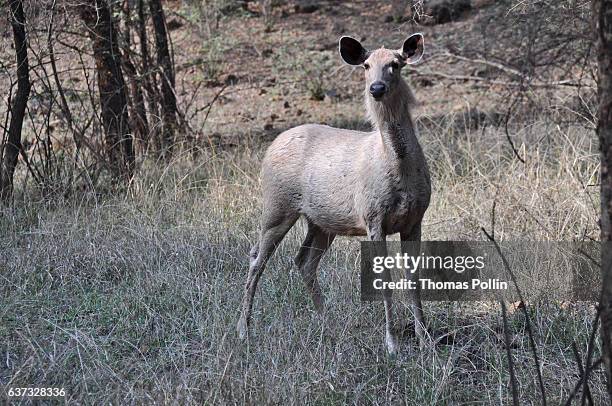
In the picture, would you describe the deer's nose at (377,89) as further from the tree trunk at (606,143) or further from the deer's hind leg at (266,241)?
the tree trunk at (606,143)

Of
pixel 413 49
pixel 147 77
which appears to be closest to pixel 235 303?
pixel 413 49

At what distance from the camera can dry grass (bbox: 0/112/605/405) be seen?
14.7ft

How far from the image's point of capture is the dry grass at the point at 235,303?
14.7 feet

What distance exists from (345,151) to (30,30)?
12.5ft

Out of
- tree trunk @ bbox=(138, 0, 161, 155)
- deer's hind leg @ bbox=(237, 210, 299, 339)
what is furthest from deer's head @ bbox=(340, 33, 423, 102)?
tree trunk @ bbox=(138, 0, 161, 155)

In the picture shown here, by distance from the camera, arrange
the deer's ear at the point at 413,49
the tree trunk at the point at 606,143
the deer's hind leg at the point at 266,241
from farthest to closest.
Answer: the deer's hind leg at the point at 266,241
the deer's ear at the point at 413,49
the tree trunk at the point at 606,143

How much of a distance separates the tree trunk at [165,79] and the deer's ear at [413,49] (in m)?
4.61

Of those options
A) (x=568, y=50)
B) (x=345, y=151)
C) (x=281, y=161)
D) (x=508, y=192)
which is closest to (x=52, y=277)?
(x=281, y=161)

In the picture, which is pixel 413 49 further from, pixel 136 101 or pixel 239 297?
pixel 136 101

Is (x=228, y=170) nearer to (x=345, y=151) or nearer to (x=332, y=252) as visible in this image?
(x=332, y=252)

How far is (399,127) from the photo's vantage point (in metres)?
5.24

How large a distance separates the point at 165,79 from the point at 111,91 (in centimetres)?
95

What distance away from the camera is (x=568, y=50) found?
31.9ft

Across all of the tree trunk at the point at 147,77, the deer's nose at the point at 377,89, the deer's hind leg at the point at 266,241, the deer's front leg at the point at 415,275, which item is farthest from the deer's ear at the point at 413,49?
the tree trunk at the point at 147,77
